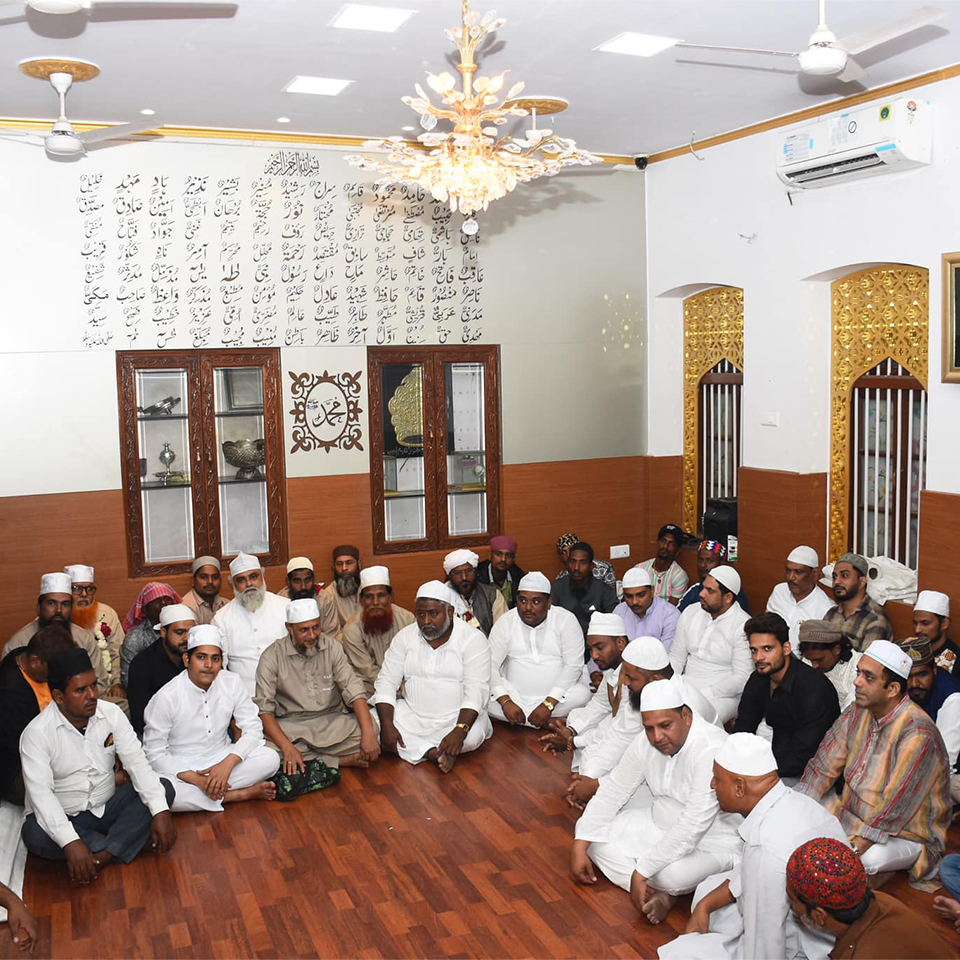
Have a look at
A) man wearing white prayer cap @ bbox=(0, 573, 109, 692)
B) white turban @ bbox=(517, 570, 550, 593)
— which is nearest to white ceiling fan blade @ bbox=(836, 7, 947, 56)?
white turban @ bbox=(517, 570, 550, 593)

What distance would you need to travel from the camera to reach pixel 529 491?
7.80 m

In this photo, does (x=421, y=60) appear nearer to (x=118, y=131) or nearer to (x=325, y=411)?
(x=118, y=131)

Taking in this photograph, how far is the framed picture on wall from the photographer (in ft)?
18.1

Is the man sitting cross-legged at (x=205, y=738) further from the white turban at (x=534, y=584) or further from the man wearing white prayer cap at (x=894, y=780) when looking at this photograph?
the man wearing white prayer cap at (x=894, y=780)

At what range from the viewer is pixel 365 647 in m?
6.03

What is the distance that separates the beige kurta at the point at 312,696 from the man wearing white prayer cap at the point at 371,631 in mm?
583

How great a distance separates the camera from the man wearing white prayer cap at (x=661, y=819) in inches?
147

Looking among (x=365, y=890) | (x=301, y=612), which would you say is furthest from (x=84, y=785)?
(x=301, y=612)

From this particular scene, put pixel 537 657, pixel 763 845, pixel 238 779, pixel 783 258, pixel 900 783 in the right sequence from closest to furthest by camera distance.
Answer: pixel 763 845 < pixel 900 783 < pixel 238 779 < pixel 537 657 < pixel 783 258

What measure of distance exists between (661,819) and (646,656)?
0.63m

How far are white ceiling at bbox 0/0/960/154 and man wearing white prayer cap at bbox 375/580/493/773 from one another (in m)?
2.72

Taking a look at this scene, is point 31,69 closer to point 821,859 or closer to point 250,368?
point 250,368

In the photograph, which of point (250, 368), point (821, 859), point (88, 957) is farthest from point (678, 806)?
point (250, 368)

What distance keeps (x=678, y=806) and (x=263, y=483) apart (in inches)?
160
